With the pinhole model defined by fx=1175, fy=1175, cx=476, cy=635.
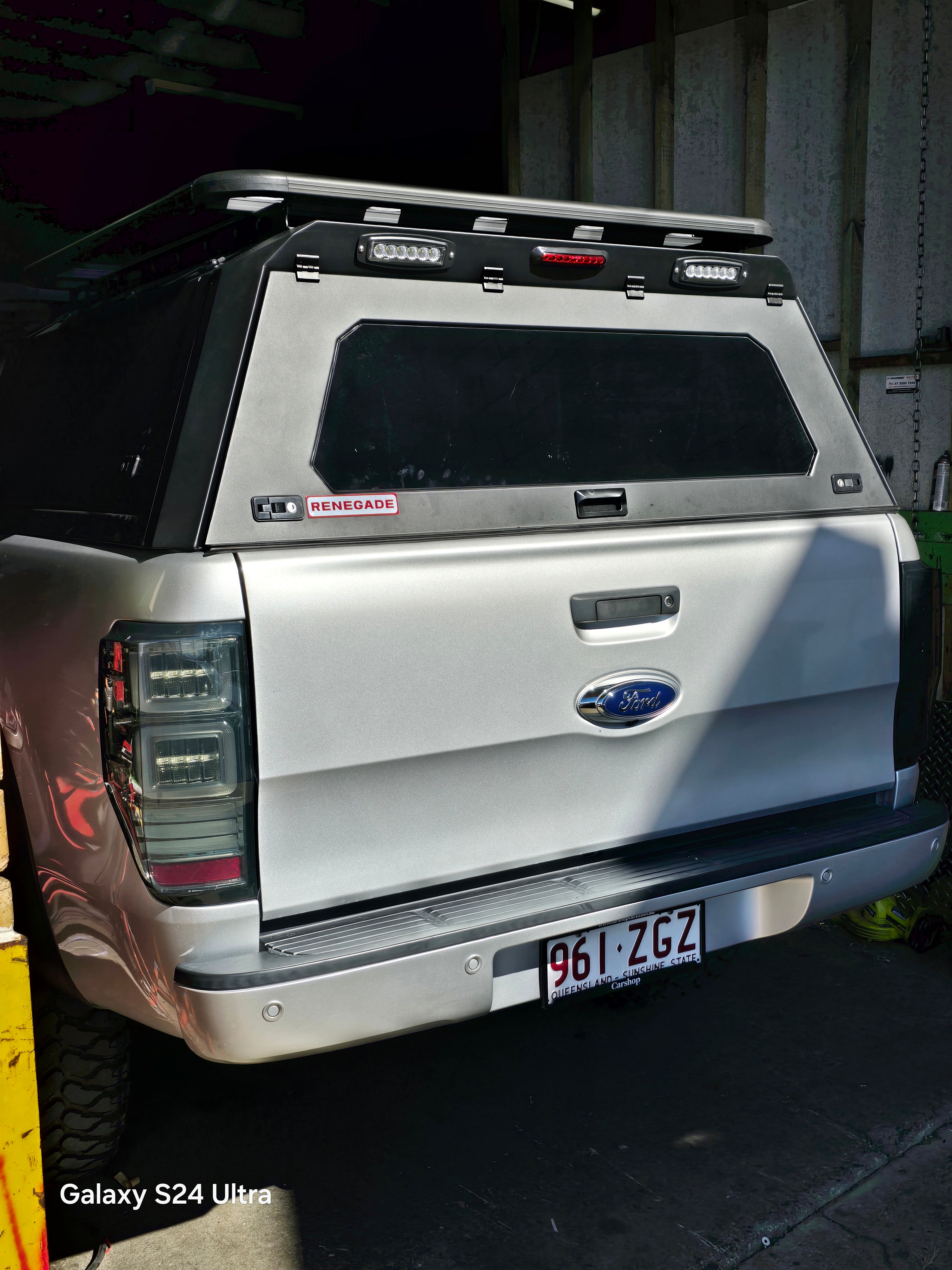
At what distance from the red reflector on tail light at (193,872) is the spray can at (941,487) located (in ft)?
14.6

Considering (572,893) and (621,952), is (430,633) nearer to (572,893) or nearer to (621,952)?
(572,893)

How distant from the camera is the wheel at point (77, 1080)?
2701 mm

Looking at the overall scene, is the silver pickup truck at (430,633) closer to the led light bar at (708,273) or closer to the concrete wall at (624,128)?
the led light bar at (708,273)

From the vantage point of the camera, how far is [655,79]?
6918mm

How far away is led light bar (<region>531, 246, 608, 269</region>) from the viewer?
2.69 m

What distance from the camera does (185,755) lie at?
2.15 meters

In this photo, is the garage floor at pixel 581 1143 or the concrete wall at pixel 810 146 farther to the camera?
the concrete wall at pixel 810 146

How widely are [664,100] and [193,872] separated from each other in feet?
20.1

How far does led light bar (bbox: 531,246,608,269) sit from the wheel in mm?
1983

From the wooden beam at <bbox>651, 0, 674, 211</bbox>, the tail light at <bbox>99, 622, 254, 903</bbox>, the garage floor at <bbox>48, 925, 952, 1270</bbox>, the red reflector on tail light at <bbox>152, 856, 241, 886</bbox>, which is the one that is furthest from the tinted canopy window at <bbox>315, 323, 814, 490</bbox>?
the wooden beam at <bbox>651, 0, 674, 211</bbox>

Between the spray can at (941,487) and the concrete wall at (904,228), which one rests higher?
the concrete wall at (904,228)

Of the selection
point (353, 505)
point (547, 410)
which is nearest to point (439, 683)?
point (353, 505)

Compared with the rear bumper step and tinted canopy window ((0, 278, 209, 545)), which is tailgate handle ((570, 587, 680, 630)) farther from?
tinted canopy window ((0, 278, 209, 545))

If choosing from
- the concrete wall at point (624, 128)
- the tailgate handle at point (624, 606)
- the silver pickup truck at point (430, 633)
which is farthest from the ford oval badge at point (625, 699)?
the concrete wall at point (624, 128)
